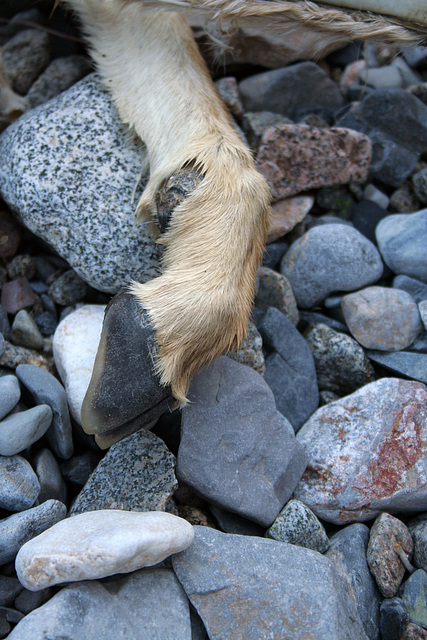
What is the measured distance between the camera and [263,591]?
3.60ft

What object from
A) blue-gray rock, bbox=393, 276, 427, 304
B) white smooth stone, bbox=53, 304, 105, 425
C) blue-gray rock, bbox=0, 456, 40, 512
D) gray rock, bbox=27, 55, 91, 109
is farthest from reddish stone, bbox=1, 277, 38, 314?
blue-gray rock, bbox=393, 276, 427, 304

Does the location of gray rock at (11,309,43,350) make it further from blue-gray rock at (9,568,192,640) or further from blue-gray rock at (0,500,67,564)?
blue-gray rock at (9,568,192,640)

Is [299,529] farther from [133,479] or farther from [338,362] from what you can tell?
[338,362]

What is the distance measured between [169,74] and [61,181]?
492 millimetres

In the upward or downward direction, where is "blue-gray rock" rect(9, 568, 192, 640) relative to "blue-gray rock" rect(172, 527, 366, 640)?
upward

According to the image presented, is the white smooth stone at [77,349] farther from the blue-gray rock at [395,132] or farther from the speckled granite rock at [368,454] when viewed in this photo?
the blue-gray rock at [395,132]

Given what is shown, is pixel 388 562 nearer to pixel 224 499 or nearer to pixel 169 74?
pixel 224 499

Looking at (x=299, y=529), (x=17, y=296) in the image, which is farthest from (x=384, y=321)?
(x=17, y=296)

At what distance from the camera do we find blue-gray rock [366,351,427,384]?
1587mm

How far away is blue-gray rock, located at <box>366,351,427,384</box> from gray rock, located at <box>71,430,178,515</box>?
78cm

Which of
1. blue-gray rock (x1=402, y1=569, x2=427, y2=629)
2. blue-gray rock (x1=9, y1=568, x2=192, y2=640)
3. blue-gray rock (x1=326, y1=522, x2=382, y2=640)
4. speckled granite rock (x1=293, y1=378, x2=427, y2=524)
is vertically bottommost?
blue-gray rock (x1=402, y1=569, x2=427, y2=629)

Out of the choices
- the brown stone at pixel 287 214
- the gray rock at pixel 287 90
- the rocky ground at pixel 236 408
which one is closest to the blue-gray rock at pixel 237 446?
the rocky ground at pixel 236 408

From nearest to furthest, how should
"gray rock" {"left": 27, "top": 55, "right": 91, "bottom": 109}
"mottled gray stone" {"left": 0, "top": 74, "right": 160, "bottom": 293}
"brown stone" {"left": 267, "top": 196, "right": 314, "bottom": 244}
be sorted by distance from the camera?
"mottled gray stone" {"left": 0, "top": 74, "right": 160, "bottom": 293} < "brown stone" {"left": 267, "top": 196, "right": 314, "bottom": 244} < "gray rock" {"left": 27, "top": 55, "right": 91, "bottom": 109}

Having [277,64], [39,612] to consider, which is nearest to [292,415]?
[39,612]
